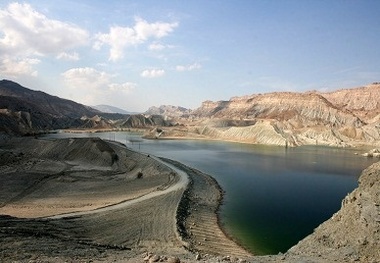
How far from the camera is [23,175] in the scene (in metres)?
38.2

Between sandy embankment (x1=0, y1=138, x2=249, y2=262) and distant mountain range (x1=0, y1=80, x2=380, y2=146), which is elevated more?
distant mountain range (x1=0, y1=80, x2=380, y2=146)

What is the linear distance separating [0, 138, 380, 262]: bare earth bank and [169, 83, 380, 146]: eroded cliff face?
58580 mm

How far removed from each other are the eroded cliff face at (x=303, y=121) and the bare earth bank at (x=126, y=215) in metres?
58.6

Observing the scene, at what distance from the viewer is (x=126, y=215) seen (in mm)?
24766

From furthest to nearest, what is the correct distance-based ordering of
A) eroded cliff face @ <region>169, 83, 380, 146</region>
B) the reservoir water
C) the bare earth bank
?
eroded cliff face @ <region>169, 83, 380, 146</region> → the reservoir water → the bare earth bank

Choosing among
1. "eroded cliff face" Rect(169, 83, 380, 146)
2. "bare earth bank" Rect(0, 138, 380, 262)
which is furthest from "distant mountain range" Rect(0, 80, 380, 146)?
"bare earth bank" Rect(0, 138, 380, 262)

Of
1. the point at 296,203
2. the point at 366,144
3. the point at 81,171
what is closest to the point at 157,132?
the point at 366,144

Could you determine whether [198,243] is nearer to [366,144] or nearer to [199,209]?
[199,209]

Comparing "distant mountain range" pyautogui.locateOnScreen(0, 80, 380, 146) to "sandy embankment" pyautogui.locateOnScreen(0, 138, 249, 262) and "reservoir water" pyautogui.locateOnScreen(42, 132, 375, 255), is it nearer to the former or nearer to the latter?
"sandy embankment" pyautogui.locateOnScreen(0, 138, 249, 262)

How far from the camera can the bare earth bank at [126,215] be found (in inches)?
546

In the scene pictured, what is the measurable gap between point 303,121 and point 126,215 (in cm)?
11786

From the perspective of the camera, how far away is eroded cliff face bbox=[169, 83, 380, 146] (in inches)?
4043

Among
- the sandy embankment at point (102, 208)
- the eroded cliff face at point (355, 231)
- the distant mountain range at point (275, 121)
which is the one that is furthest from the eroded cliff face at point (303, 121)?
the eroded cliff face at point (355, 231)

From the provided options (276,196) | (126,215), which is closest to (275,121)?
(276,196)
